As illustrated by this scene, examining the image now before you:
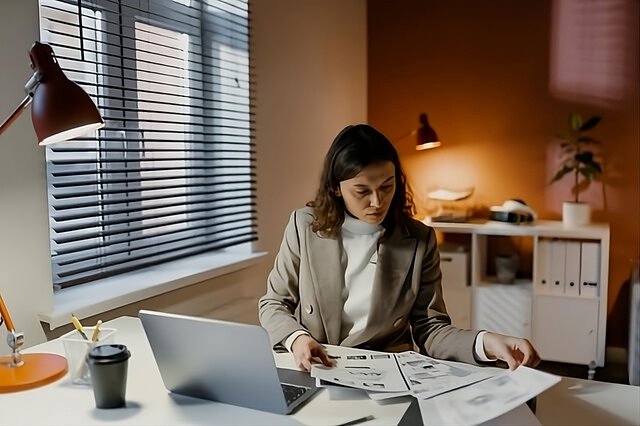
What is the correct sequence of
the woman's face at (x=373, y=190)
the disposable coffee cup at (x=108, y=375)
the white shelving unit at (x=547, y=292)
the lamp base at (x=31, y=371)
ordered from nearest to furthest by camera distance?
the disposable coffee cup at (x=108, y=375) < the lamp base at (x=31, y=371) < the woman's face at (x=373, y=190) < the white shelving unit at (x=547, y=292)

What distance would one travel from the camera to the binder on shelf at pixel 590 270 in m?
3.24

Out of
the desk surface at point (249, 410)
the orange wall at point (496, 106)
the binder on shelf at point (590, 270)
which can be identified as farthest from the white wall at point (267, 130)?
the binder on shelf at point (590, 270)

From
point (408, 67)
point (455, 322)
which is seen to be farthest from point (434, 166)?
point (455, 322)

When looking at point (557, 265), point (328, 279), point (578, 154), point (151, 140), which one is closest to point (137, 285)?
point (151, 140)

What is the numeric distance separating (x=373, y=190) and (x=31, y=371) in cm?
90

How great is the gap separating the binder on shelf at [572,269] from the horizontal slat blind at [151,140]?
64.4 inches

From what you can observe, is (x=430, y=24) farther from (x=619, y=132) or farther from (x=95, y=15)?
(x=95, y=15)

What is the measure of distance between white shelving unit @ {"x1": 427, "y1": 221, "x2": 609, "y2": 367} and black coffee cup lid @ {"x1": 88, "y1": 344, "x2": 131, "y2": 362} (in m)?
2.44

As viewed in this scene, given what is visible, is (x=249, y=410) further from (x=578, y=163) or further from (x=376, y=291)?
(x=578, y=163)

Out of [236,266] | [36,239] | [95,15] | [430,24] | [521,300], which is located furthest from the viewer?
[430,24]

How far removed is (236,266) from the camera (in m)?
2.61

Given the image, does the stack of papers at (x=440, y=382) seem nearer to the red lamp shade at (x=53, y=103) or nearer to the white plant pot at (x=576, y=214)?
the red lamp shade at (x=53, y=103)

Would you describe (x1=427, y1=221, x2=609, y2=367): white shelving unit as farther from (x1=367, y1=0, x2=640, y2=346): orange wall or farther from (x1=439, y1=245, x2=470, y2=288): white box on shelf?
(x1=367, y1=0, x2=640, y2=346): orange wall

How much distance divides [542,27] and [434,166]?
3.17 feet
